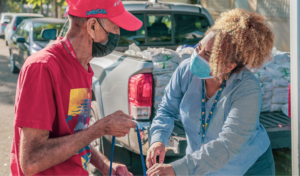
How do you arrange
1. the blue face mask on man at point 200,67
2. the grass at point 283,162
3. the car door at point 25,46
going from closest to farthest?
the blue face mask on man at point 200,67 < the grass at point 283,162 < the car door at point 25,46

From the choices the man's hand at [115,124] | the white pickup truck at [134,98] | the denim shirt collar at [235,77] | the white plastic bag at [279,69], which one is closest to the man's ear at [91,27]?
the man's hand at [115,124]

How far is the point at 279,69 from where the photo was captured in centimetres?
444

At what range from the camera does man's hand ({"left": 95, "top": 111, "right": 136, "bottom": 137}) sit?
1721 millimetres

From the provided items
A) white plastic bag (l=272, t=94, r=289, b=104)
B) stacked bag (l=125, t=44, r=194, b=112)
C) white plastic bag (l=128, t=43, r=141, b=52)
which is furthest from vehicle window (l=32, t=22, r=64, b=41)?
white plastic bag (l=272, t=94, r=289, b=104)

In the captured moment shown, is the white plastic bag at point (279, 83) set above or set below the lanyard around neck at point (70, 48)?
below

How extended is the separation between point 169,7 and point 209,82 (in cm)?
321

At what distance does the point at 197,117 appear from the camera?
2416 millimetres

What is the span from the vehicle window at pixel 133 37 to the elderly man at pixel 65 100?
10.1 ft

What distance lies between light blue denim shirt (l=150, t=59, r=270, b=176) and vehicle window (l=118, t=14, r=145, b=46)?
261 cm

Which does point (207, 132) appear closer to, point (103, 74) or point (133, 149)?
point (133, 149)

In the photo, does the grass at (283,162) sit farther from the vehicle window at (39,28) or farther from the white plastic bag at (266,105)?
the vehicle window at (39,28)

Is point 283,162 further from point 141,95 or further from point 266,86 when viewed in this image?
point 141,95

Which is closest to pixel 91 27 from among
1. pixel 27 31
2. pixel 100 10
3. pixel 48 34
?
pixel 100 10

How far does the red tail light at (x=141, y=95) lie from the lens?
3555mm
